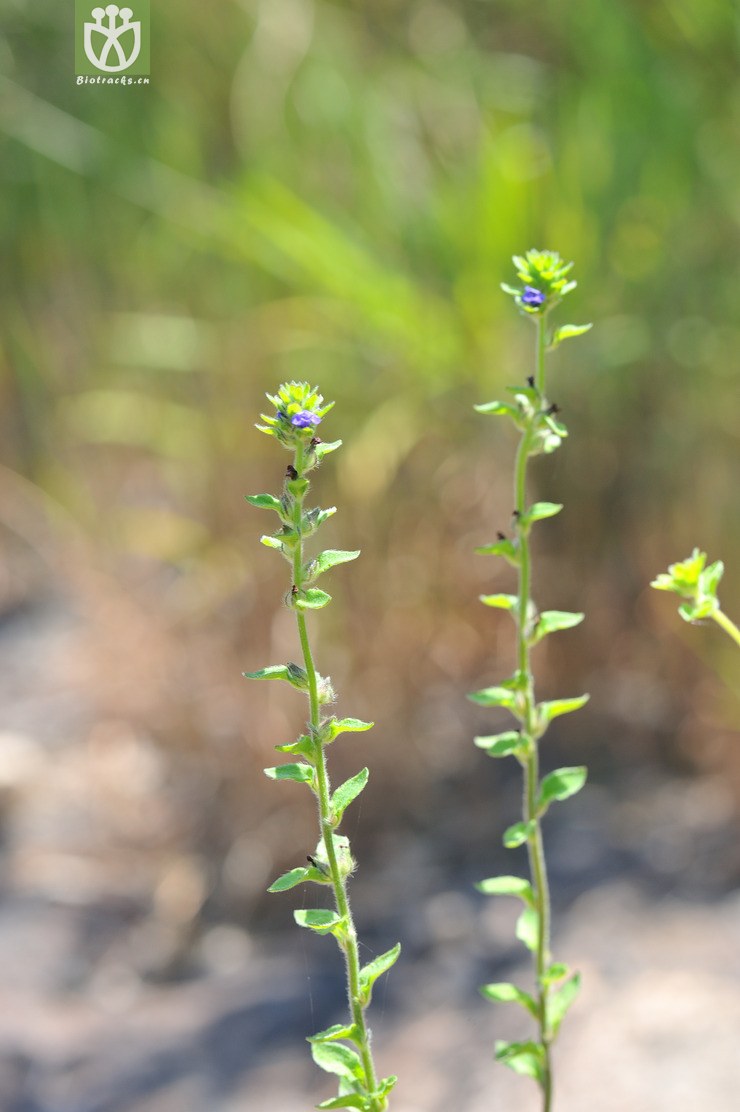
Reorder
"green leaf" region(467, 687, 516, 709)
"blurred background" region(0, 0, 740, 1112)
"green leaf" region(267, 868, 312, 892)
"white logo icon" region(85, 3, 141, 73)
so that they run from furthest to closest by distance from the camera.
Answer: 1. "white logo icon" region(85, 3, 141, 73)
2. "blurred background" region(0, 0, 740, 1112)
3. "green leaf" region(467, 687, 516, 709)
4. "green leaf" region(267, 868, 312, 892)

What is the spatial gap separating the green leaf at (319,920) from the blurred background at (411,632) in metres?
0.82

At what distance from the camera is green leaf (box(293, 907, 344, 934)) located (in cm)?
44

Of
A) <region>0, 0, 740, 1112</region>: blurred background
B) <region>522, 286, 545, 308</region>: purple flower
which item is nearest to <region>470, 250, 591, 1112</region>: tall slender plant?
<region>522, 286, 545, 308</region>: purple flower

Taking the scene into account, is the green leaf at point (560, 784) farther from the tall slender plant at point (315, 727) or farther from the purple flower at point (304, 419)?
the purple flower at point (304, 419)

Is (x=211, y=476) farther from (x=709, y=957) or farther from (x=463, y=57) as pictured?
(x=463, y=57)

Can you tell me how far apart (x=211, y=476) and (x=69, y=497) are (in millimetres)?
575

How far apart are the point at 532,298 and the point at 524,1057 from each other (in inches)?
13.9

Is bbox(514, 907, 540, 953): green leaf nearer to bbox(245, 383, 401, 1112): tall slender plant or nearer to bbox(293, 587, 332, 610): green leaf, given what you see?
bbox(245, 383, 401, 1112): tall slender plant

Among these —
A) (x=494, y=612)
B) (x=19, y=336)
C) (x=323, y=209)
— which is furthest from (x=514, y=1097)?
(x=19, y=336)

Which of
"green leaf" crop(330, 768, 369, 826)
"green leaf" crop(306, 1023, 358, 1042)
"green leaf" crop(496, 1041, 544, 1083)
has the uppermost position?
"green leaf" crop(330, 768, 369, 826)

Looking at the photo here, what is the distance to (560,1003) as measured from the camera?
1.86 feet

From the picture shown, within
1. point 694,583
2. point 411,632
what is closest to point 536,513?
point 694,583

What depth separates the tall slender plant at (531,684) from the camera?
19.2 inches

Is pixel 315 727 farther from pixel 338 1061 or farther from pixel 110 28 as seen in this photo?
pixel 110 28
